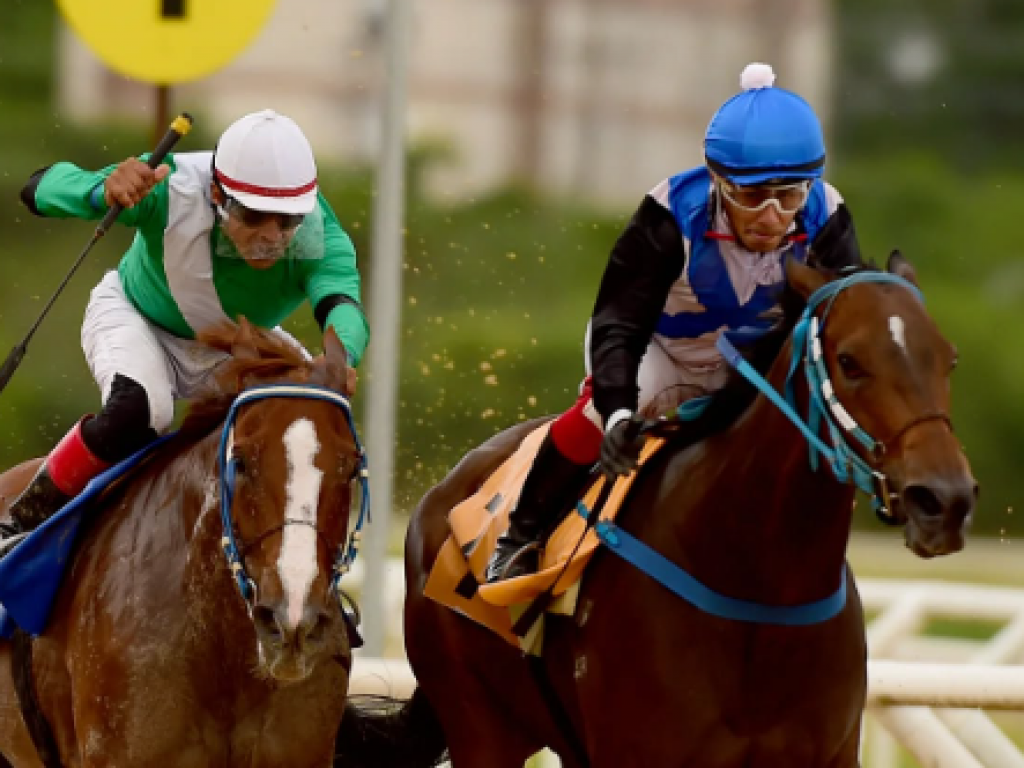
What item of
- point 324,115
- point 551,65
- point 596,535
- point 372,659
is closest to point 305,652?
point 596,535

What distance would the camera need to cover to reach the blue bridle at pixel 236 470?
4531mm

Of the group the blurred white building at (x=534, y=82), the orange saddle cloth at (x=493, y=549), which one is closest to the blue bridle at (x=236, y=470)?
the orange saddle cloth at (x=493, y=549)

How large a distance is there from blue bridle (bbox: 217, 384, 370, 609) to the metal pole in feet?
8.75

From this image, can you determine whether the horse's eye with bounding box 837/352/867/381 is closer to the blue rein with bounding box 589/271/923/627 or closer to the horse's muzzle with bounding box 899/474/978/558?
the blue rein with bounding box 589/271/923/627

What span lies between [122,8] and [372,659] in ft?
7.30

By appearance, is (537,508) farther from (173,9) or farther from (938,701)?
(173,9)

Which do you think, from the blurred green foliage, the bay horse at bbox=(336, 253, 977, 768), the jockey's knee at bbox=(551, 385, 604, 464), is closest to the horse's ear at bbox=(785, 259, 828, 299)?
the bay horse at bbox=(336, 253, 977, 768)

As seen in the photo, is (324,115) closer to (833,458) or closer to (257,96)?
(257,96)

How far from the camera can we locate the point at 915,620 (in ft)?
28.1

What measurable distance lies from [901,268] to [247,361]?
141 centimetres

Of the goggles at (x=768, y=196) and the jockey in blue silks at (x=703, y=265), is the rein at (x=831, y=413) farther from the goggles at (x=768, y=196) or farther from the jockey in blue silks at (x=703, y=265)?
the goggles at (x=768, y=196)

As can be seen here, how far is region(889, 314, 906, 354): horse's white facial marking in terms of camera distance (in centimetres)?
435

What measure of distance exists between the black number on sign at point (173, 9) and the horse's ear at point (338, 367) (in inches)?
100

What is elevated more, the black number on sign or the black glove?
the black number on sign
